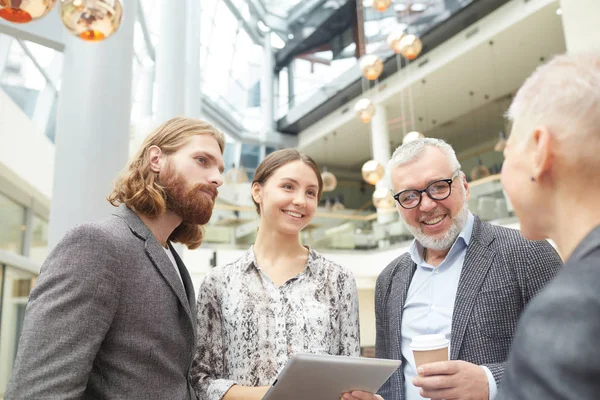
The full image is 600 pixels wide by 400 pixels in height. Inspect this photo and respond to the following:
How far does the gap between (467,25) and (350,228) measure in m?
5.02

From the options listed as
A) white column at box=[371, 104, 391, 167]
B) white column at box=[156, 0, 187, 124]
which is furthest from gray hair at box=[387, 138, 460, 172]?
white column at box=[371, 104, 391, 167]

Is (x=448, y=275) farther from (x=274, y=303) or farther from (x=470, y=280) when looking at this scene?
(x=274, y=303)

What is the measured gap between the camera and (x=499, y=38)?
10.3 meters

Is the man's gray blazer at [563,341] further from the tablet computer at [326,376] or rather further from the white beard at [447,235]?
the white beard at [447,235]

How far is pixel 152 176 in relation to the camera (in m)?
1.80

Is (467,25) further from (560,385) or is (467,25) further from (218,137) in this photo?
(560,385)

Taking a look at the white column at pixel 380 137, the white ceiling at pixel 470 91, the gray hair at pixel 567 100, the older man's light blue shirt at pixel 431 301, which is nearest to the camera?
the gray hair at pixel 567 100

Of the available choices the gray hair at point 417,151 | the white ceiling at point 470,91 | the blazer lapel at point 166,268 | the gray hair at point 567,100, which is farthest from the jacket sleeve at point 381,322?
the white ceiling at point 470,91

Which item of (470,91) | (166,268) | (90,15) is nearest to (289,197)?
(166,268)

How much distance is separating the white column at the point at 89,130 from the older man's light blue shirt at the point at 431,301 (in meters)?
1.98

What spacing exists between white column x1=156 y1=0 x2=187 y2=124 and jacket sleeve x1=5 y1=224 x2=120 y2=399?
19.4 feet

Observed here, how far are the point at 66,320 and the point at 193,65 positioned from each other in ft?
31.0

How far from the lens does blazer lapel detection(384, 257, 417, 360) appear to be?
1949mm

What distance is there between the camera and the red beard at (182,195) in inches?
70.4
